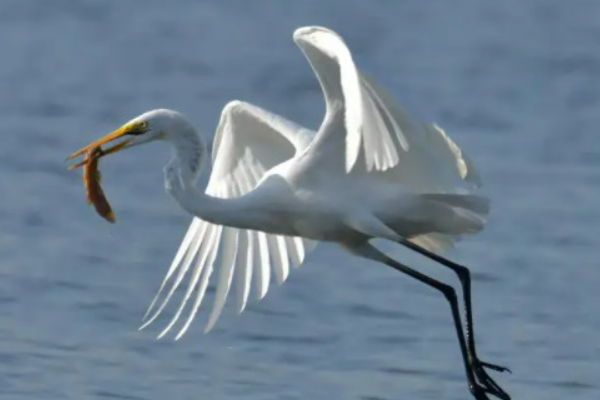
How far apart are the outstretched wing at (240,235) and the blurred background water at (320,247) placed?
0.68 m

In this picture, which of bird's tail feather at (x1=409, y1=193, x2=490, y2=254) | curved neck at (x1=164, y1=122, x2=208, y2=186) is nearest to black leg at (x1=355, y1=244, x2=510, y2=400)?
bird's tail feather at (x1=409, y1=193, x2=490, y2=254)

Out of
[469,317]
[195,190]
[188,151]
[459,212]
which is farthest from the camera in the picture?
[469,317]

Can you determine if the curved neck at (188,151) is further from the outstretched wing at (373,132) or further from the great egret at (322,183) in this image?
the outstretched wing at (373,132)

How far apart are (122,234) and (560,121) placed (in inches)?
160

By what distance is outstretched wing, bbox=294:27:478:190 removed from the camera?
8141 millimetres

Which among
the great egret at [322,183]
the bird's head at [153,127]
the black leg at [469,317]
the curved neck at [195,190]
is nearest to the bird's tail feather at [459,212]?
the great egret at [322,183]

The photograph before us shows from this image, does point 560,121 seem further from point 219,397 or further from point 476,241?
point 219,397

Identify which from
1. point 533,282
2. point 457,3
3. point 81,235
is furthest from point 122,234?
point 457,3

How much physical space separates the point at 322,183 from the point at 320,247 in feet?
11.6

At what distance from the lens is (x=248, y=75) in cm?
1634

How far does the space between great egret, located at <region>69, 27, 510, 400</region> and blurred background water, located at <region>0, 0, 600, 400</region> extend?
0.79 m

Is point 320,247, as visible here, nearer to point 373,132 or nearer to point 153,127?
point 153,127

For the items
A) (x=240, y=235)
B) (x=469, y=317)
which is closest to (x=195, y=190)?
(x=240, y=235)

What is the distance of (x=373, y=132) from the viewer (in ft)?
27.0
